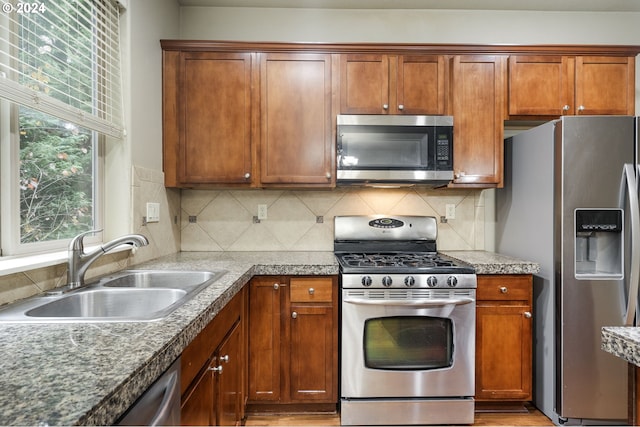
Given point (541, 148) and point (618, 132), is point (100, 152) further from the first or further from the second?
point (618, 132)

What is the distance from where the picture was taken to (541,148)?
2.10 metres

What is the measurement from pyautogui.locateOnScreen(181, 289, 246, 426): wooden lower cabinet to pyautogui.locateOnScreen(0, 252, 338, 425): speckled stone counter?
142 mm

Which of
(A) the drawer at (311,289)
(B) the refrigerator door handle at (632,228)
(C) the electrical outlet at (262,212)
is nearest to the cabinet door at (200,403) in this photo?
(A) the drawer at (311,289)

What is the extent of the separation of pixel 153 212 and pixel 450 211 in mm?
2113

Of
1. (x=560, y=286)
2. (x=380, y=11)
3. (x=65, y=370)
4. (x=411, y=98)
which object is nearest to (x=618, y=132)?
(x=560, y=286)

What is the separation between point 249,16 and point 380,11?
3.31ft

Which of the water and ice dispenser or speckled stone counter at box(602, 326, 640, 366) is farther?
the water and ice dispenser

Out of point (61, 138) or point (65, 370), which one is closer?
point (65, 370)

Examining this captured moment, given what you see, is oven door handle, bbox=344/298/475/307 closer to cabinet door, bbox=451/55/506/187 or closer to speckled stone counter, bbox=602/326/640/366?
cabinet door, bbox=451/55/506/187

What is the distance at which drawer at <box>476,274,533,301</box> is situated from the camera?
2051 mm

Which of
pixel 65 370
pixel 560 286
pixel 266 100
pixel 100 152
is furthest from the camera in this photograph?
pixel 266 100

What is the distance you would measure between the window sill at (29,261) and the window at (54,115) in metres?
0.04

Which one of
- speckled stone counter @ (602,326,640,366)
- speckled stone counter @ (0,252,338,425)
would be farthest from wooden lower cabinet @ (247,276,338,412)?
speckled stone counter @ (602,326,640,366)

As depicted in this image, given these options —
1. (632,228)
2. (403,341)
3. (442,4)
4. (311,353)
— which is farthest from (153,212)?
(632,228)
